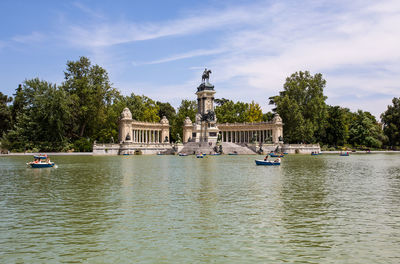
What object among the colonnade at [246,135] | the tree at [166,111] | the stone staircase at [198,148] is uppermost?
the tree at [166,111]

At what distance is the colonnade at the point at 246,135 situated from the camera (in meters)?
98.3

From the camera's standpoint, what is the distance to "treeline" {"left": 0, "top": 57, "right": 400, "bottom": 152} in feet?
277

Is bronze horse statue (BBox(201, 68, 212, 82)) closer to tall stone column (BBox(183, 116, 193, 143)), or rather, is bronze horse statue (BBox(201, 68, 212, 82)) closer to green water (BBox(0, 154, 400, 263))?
tall stone column (BBox(183, 116, 193, 143))

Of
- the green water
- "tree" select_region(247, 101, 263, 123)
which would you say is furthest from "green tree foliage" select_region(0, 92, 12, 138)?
the green water

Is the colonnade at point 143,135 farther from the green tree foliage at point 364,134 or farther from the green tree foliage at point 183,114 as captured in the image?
the green tree foliage at point 364,134

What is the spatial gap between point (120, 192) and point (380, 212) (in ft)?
44.8

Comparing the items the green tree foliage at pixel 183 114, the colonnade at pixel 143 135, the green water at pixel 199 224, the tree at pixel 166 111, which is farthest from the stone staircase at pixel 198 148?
the green water at pixel 199 224

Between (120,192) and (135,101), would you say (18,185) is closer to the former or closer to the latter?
(120,192)

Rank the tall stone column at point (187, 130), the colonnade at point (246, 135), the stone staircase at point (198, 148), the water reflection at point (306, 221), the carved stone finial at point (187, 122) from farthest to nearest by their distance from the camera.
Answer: the carved stone finial at point (187, 122), the tall stone column at point (187, 130), the colonnade at point (246, 135), the stone staircase at point (198, 148), the water reflection at point (306, 221)

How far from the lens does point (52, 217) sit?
15555 mm

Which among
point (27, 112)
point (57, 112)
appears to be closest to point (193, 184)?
point (57, 112)

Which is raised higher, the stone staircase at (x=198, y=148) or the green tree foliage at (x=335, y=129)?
the green tree foliage at (x=335, y=129)

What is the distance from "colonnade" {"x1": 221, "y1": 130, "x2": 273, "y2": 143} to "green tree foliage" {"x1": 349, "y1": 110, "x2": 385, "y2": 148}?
24310 mm

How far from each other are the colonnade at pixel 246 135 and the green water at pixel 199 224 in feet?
242
